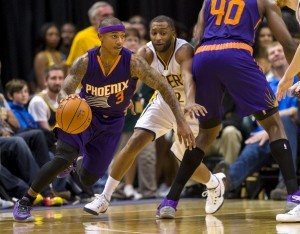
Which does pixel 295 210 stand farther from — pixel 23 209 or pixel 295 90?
pixel 23 209

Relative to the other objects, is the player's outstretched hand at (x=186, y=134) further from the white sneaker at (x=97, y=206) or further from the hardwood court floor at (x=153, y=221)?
the white sneaker at (x=97, y=206)

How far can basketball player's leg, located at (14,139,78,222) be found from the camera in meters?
5.96

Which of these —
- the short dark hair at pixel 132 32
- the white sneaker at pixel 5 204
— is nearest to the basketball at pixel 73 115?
the white sneaker at pixel 5 204

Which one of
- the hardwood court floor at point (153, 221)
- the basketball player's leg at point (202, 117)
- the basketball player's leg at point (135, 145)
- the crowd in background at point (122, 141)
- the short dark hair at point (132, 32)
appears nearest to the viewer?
the hardwood court floor at point (153, 221)

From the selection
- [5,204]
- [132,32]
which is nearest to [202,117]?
[5,204]

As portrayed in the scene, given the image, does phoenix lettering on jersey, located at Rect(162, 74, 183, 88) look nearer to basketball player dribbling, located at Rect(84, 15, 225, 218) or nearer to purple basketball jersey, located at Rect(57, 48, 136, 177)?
basketball player dribbling, located at Rect(84, 15, 225, 218)

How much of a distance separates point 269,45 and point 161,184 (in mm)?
2434

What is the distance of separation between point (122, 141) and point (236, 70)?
12.9ft

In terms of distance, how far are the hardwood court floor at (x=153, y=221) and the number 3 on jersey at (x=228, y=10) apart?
1.56 metres

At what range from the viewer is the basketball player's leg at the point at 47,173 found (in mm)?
5957

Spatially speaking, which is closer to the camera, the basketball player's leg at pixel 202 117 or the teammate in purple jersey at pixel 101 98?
the basketball player's leg at pixel 202 117

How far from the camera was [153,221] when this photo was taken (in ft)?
19.5

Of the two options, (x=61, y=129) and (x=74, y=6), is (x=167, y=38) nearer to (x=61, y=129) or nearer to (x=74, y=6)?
(x=61, y=129)

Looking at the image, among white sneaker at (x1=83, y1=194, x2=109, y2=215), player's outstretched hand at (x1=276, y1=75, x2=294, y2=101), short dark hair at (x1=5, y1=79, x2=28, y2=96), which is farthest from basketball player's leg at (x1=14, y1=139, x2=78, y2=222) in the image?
short dark hair at (x1=5, y1=79, x2=28, y2=96)
